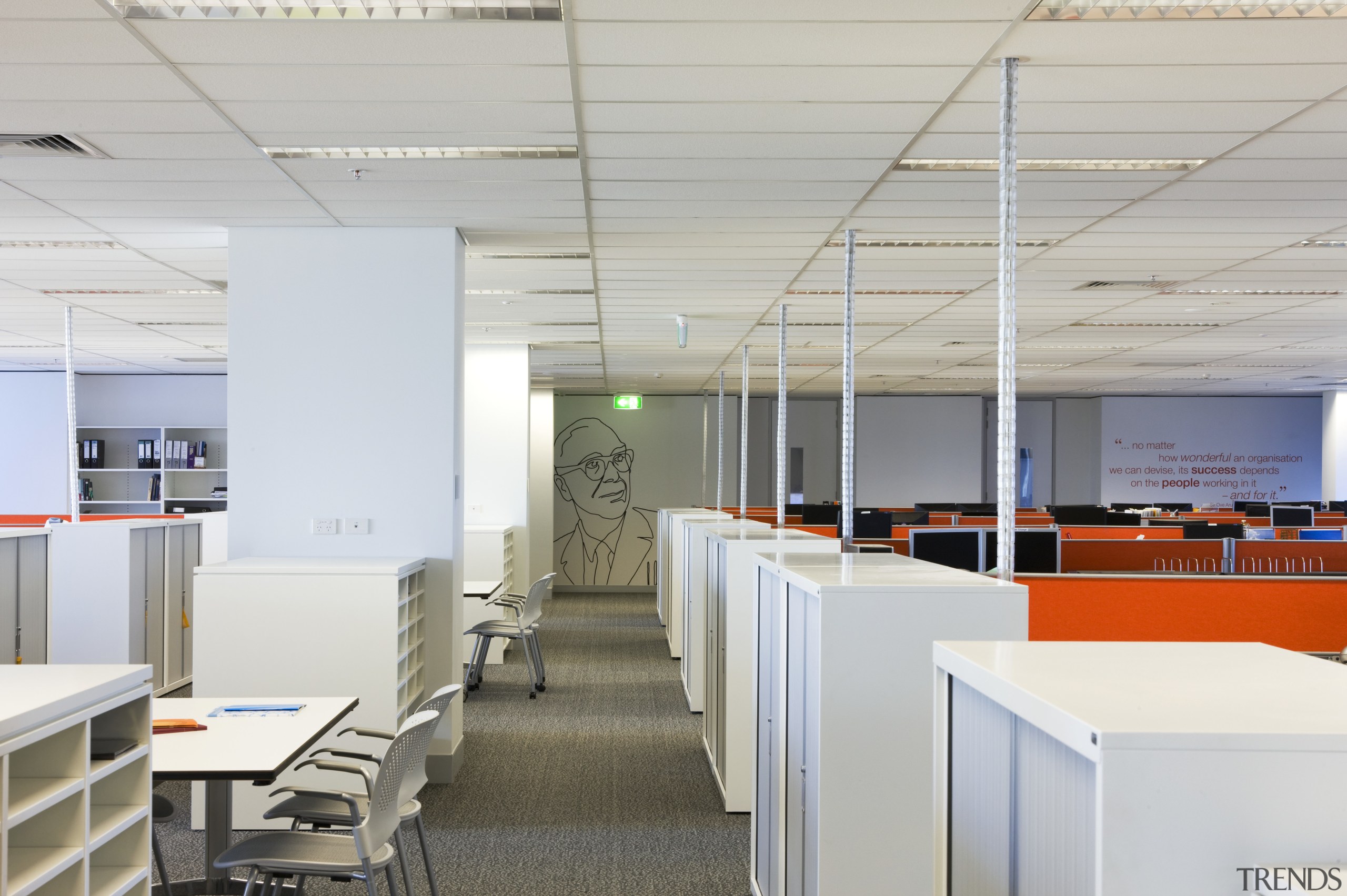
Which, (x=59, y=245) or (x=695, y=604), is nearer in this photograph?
(x=59, y=245)

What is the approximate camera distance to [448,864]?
3.93 meters

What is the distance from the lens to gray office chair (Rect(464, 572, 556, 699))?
7258 millimetres

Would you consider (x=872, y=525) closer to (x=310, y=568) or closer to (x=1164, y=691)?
(x=310, y=568)

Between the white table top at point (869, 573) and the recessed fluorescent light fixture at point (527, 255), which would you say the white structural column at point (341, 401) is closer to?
the recessed fluorescent light fixture at point (527, 255)

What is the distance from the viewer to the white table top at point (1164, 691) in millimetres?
1094

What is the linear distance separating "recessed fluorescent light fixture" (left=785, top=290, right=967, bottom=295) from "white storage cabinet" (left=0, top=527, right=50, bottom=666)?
4.85m

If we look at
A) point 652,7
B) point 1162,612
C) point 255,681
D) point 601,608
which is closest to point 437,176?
point 652,7

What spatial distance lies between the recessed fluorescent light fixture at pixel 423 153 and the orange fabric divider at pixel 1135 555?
14.7 feet

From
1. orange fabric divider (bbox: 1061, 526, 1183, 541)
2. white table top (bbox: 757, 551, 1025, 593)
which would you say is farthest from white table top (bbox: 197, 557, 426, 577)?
orange fabric divider (bbox: 1061, 526, 1183, 541)

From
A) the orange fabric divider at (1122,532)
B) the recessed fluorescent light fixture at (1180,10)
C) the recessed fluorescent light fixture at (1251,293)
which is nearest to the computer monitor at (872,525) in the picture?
the orange fabric divider at (1122,532)

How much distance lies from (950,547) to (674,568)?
3.63 metres

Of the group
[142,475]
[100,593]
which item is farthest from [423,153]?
[142,475]

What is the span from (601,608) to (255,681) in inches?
336

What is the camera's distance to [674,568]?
29.7ft
